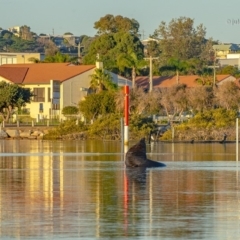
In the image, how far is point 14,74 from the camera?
9869cm

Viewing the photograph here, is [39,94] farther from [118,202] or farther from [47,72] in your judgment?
[118,202]

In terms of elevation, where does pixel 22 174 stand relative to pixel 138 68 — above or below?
below

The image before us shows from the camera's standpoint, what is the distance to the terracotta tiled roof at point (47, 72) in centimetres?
9569

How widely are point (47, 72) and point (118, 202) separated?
259ft

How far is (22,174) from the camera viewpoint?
1121 inches

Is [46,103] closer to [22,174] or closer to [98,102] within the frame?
[98,102]

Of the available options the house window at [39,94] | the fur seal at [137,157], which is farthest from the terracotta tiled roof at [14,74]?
the fur seal at [137,157]

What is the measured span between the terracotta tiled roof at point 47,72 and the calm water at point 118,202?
2472 inches

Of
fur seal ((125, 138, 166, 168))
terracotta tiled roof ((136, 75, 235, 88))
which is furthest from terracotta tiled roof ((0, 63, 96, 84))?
fur seal ((125, 138, 166, 168))

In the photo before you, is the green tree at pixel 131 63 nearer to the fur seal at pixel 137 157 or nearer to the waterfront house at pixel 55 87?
the waterfront house at pixel 55 87

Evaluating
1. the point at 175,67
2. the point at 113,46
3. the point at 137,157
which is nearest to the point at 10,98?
the point at 175,67

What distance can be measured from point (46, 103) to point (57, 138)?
26557 mm

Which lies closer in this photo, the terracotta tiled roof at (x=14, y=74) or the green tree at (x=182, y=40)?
the terracotta tiled roof at (x=14, y=74)

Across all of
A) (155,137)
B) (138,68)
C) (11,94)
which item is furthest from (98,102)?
(138,68)
